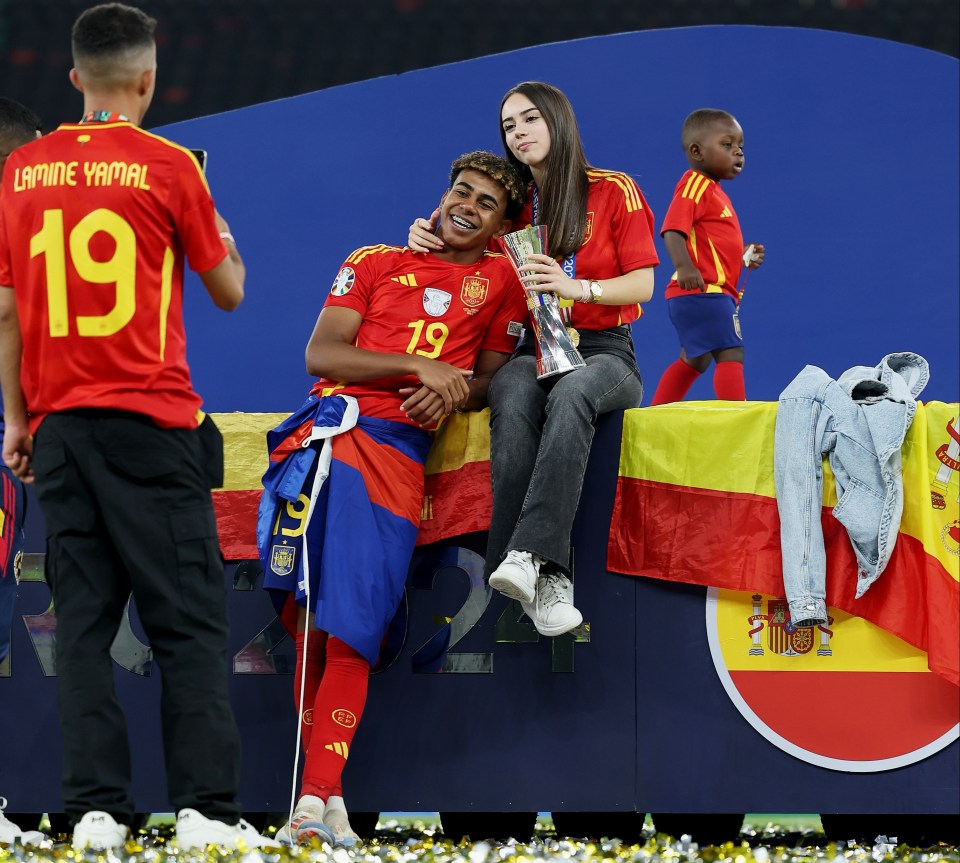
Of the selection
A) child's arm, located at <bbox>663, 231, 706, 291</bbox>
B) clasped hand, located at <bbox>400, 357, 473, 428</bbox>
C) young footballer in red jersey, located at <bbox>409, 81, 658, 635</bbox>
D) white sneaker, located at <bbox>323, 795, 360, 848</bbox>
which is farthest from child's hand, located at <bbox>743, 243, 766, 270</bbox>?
white sneaker, located at <bbox>323, 795, 360, 848</bbox>

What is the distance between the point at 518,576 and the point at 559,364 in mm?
513

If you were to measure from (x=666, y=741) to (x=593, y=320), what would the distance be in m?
0.92

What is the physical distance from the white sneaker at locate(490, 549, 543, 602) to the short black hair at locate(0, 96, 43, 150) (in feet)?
4.65

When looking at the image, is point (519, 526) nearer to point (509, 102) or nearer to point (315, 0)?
point (509, 102)

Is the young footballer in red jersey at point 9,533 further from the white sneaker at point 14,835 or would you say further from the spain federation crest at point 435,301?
the spain federation crest at point 435,301

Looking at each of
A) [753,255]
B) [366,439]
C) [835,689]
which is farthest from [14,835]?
[753,255]

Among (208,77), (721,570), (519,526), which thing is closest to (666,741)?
(721,570)

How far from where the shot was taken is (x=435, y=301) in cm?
273

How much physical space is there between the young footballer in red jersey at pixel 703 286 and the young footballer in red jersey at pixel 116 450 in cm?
216

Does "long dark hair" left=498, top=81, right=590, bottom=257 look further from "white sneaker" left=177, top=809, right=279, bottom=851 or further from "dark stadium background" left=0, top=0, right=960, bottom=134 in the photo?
"dark stadium background" left=0, top=0, right=960, bottom=134

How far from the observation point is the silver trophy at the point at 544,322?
268 centimetres

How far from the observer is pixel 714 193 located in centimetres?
405

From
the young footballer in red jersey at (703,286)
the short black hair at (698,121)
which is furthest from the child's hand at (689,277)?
the short black hair at (698,121)

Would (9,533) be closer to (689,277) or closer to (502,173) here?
(502,173)
